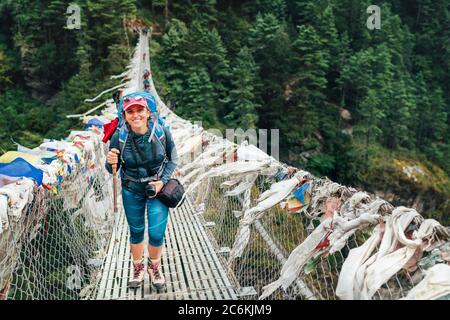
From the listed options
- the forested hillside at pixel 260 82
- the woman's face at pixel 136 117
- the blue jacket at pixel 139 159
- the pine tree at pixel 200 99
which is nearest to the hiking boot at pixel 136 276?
the blue jacket at pixel 139 159

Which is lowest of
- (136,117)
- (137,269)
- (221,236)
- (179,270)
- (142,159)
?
(221,236)

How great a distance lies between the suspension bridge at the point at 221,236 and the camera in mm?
1119

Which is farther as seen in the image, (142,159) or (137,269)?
(137,269)

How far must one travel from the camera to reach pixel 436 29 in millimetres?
20719

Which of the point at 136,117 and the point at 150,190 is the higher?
the point at 136,117

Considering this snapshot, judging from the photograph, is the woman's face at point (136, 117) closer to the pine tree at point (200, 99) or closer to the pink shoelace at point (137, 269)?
the pink shoelace at point (137, 269)

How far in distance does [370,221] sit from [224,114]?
13022 mm

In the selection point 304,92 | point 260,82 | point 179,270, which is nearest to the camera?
point 179,270

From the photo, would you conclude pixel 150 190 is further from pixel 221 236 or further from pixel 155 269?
pixel 221 236

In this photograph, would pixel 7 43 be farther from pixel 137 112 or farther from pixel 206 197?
pixel 137 112

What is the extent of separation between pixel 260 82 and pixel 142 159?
13577 millimetres

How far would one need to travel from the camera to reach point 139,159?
1.74m

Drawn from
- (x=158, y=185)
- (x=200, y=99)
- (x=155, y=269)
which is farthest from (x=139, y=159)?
(x=200, y=99)

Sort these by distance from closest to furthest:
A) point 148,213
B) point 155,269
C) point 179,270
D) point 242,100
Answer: point 148,213 → point 155,269 → point 179,270 → point 242,100
